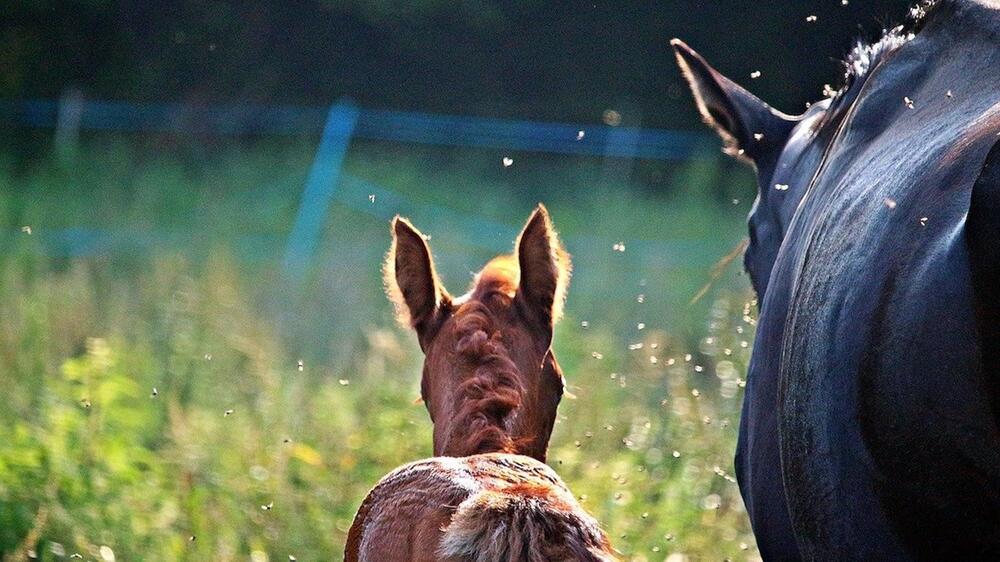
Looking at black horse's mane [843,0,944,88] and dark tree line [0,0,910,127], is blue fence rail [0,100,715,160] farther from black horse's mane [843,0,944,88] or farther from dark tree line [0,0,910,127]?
black horse's mane [843,0,944,88]

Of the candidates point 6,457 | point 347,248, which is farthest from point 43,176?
point 6,457

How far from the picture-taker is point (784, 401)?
316 centimetres

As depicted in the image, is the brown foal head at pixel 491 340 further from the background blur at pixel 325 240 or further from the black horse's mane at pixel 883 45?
the black horse's mane at pixel 883 45

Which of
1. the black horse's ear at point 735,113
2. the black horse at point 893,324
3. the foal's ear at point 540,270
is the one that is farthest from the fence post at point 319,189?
the black horse at point 893,324

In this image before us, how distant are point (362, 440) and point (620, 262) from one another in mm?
5229

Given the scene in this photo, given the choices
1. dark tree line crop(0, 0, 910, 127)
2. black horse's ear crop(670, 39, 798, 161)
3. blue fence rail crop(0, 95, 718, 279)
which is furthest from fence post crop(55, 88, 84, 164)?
black horse's ear crop(670, 39, 798, 161)

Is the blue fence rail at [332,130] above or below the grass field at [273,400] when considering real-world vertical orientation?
above

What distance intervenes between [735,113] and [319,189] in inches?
310

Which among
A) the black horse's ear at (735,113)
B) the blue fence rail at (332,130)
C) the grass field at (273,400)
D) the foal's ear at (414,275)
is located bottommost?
the grass field at (273,400)

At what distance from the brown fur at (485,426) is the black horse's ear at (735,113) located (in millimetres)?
754

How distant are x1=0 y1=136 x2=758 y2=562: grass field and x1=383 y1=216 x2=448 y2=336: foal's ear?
0.79 meters

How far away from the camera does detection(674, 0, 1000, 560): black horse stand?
2.44 metres

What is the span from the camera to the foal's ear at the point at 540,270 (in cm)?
418

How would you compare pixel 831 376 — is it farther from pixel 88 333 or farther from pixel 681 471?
pixel 88 333
